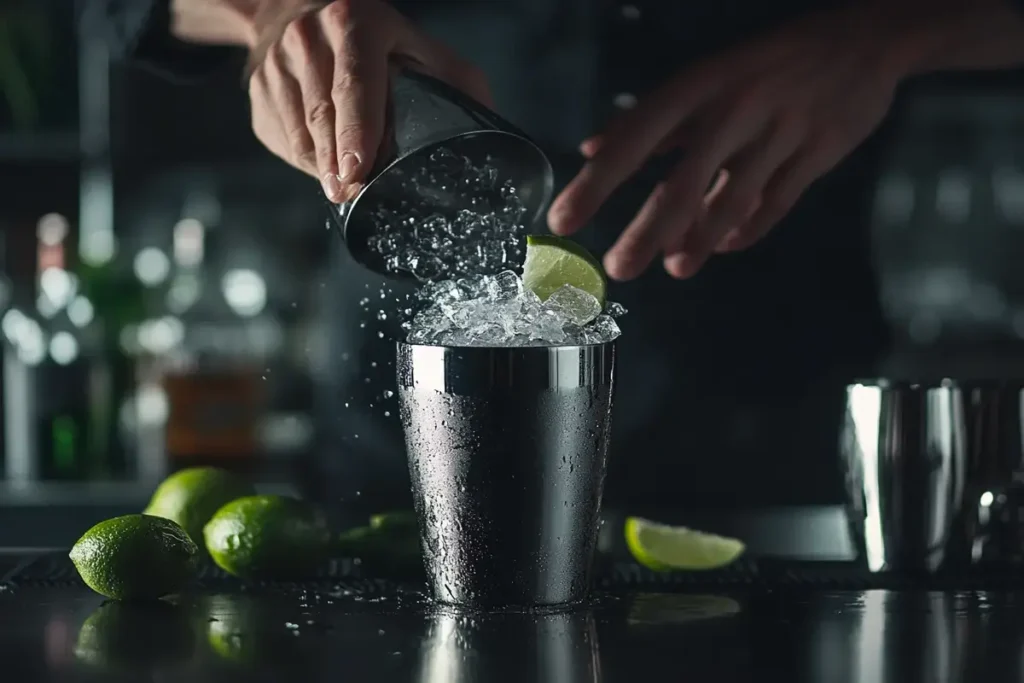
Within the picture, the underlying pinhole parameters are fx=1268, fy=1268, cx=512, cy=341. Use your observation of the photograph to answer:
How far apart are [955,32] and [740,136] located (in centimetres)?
50

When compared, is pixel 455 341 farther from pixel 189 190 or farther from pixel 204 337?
pixel 189 190

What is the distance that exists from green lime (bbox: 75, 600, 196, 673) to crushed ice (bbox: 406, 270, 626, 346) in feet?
0.96

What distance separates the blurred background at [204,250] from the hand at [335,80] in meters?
1.24

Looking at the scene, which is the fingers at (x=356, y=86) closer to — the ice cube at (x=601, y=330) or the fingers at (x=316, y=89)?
the fingers at (x=316, y=89)

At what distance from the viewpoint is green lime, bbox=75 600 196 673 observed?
2.81ft

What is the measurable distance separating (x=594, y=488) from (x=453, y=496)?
12cm

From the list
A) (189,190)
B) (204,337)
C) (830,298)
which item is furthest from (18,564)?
(189,190)

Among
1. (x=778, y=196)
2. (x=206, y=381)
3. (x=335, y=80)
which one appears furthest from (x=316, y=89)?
(x=206, y=381)

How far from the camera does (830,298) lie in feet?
6.64

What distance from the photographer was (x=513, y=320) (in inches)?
40.5

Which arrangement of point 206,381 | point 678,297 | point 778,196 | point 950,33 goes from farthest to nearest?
point 206,381 < point 678,297 < point 950,33 < point 778,196

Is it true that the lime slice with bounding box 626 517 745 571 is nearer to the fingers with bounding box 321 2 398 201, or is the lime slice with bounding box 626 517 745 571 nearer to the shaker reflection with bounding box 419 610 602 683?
the shaker reflection with bounding box 419 610 602 683

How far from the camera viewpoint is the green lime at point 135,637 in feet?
2.81

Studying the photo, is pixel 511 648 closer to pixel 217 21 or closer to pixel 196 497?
pixel 196 497
